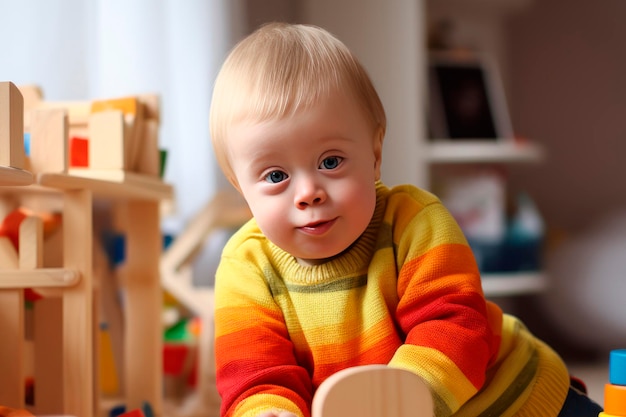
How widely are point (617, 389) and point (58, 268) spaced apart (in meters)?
0.64

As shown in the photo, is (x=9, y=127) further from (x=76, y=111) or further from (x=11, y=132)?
(x=76, y=111)

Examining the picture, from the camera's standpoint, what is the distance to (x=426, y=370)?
722 mm

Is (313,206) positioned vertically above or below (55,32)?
below

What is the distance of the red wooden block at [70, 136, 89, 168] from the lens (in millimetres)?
1136

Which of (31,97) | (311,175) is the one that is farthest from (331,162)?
(31,97)

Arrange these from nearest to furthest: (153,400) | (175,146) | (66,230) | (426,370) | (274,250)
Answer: (426,370) → (274,250) → (66,230) → (153,400) → (175,146)

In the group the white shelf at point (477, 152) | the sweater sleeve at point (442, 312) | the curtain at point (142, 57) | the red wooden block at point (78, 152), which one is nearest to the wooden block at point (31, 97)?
the red wooden block at point (78, 152)

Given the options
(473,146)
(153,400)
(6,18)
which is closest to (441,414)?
(153,400)

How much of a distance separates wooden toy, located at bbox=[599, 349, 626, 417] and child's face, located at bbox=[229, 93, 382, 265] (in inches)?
10.4

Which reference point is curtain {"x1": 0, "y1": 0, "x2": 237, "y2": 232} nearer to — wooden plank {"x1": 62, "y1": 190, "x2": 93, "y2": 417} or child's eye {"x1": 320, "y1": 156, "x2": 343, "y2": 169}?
wooden plank {"x1": 62, "y1": 190, "x2": 93, "y2": 417}

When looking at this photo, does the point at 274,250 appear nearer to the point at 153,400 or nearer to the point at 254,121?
the point at 254,121

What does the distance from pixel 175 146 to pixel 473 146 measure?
0.75 m

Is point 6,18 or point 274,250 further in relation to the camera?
point 6,18

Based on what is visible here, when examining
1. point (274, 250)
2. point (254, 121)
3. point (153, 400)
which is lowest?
point (153, 400)
